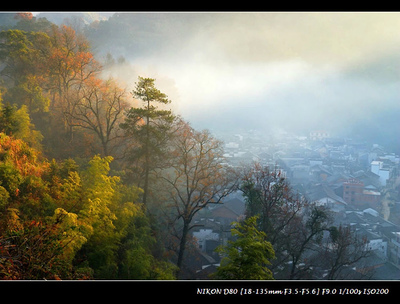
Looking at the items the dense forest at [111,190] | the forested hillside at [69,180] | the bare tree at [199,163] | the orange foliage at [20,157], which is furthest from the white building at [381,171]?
the orange foliage at [20,157]

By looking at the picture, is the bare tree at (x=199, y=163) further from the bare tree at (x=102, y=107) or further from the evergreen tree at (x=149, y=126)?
the bare tree at (x=102, y=107)

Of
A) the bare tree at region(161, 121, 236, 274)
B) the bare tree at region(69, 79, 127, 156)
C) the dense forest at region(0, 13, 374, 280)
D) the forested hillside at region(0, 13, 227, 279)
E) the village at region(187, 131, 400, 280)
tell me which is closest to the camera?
the forested hillside at region(0, 13, 227, 279)

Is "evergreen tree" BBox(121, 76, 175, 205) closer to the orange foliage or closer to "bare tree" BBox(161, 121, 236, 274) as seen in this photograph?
"bare tree" BBox(161, 121, 236, 274)

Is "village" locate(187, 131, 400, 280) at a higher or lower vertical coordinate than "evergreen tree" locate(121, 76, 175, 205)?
lower

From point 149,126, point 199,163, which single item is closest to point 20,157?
point 149,126

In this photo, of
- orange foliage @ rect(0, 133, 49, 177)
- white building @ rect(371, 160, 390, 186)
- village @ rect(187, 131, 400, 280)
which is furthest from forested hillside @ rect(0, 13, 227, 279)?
white building @ rect(371, 160, 390, 186)
